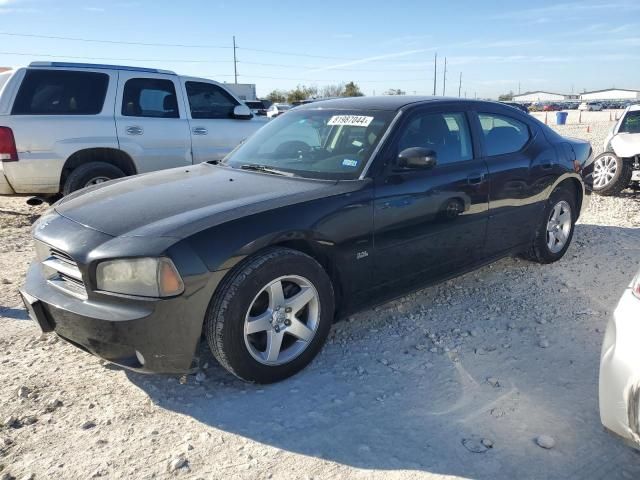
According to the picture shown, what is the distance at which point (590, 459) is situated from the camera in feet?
8.04

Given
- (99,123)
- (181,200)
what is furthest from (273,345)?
(99,123)

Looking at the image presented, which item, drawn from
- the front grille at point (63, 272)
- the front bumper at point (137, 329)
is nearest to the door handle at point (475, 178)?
the front bumper at point (137, 329)

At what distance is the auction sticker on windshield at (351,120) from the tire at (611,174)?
6.15 meters

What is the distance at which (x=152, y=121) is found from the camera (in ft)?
23.1

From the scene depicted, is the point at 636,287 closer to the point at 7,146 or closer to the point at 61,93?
the point at 7,146

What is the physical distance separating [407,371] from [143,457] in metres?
1.59

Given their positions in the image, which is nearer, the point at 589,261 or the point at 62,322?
the point at 62,322

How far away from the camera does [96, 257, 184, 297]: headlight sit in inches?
102

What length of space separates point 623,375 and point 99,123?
6.33 metres

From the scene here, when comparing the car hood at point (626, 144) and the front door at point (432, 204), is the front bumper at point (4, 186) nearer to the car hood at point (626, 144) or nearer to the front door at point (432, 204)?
the front door at point (432, 204)

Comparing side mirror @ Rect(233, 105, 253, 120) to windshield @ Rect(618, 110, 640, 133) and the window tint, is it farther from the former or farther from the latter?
windshield @ Rect(618, 110, 640, 133)

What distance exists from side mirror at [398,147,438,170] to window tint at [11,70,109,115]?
472 cm

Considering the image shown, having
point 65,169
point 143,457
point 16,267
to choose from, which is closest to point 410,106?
point 143,457

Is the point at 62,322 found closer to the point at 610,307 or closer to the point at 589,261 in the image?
the point at 610,307
